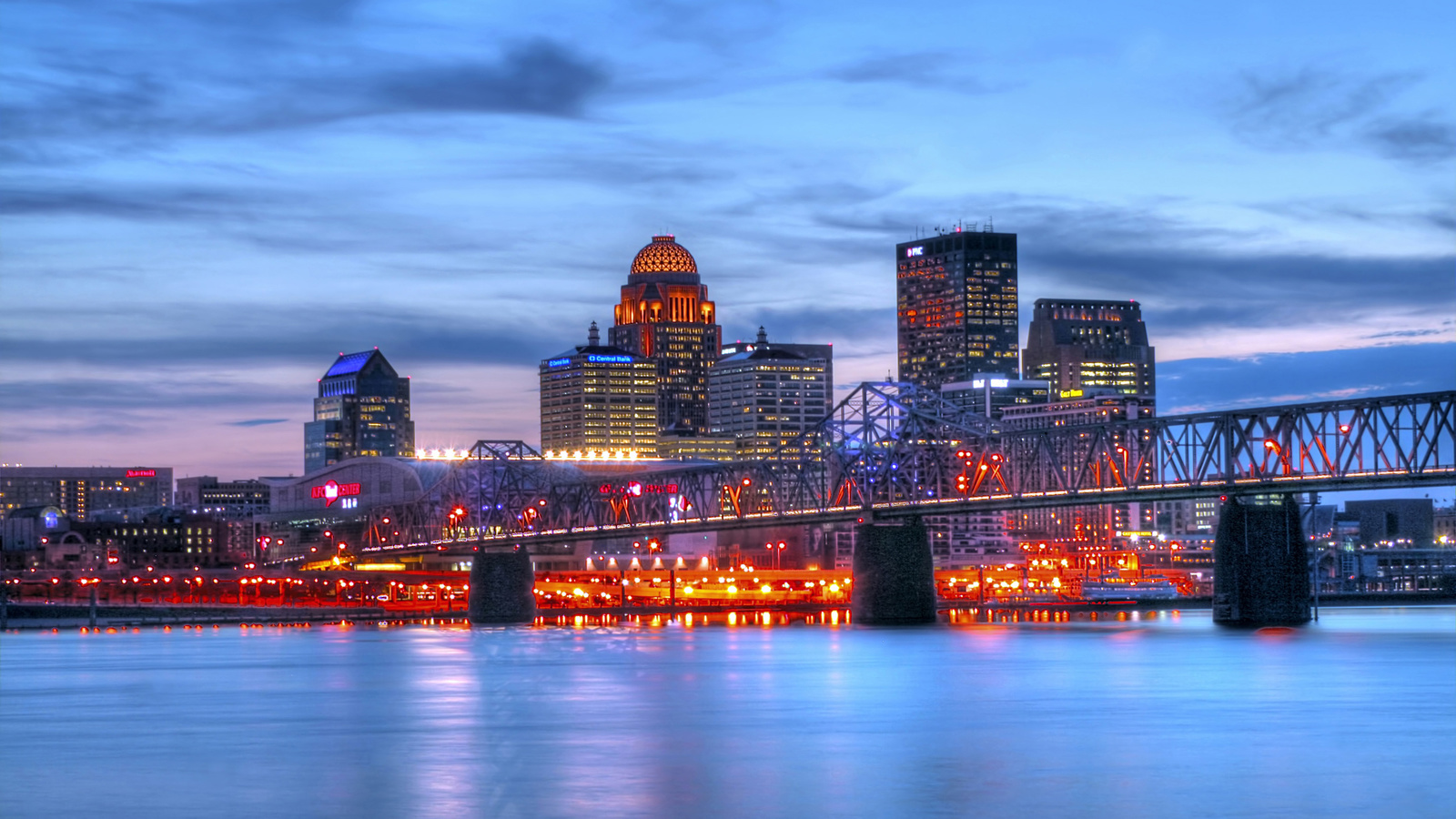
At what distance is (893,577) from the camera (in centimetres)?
15688

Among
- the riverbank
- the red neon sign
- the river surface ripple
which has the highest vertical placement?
the red neon sign

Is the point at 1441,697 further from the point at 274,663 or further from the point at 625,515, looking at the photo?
the point at 625,515

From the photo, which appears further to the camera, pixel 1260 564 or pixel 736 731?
pixel 1260 564

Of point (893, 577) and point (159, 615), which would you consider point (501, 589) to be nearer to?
point (159, 615)

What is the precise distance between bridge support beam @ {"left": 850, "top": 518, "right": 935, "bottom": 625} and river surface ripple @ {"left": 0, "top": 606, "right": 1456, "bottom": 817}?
28.4 metres

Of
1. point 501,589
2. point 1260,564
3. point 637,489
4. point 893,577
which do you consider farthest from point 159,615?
point 1260,564

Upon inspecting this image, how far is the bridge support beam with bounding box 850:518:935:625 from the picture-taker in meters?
156

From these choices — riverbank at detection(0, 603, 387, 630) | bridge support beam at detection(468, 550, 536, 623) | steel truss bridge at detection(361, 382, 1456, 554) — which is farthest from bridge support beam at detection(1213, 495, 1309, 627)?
riverbank at detection(0, 603, 387, 630)

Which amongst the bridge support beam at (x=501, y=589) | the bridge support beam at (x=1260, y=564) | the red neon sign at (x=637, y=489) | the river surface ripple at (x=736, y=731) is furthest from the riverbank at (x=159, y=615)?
the bridge support beam at (x=1260, y=564)

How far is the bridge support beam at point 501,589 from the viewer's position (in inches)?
6959

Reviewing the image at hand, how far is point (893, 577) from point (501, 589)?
39069 mm

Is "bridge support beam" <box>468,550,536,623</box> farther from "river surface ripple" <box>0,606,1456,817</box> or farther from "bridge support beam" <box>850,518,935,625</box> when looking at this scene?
"river surface ripple" <box>0,606,1456,817</box>

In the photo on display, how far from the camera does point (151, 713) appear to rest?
7938cm

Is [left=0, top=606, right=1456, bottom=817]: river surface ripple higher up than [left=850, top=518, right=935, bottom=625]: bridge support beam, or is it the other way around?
[left=850, top=518, right=935, bottom=625]: bridge support beam
